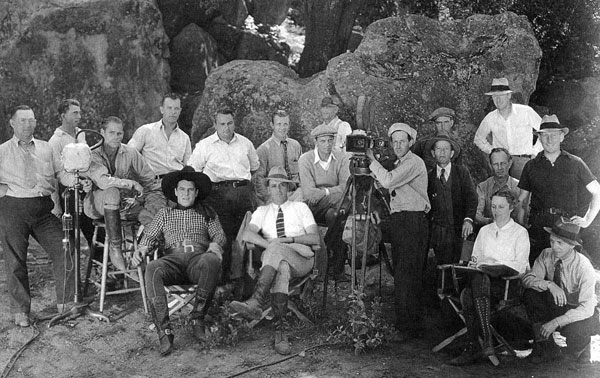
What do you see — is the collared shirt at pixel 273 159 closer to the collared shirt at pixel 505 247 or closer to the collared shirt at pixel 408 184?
the collared shirt at pixel 408 184

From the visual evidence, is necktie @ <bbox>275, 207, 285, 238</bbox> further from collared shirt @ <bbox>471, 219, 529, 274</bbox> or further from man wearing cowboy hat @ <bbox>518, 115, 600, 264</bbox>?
man wearing cowboy hat @ <bbox>518, 115, 600, 264</bbox>

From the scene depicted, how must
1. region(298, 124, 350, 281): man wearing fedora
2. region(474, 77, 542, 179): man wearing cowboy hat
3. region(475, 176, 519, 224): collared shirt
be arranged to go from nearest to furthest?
1. region(475, 176, 519, 224): collared shirt
2. region(298, 124, 350, 281): man wearing fedora
3. region(474, 77, 542, 179): man wearing cowboy hat

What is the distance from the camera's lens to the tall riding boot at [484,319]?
6.02 m

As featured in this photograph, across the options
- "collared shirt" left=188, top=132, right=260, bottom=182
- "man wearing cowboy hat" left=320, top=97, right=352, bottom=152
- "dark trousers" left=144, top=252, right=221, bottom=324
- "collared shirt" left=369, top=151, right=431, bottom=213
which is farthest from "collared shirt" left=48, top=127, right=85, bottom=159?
"collared shirt" left=369, top=151, right=431, bottom=213

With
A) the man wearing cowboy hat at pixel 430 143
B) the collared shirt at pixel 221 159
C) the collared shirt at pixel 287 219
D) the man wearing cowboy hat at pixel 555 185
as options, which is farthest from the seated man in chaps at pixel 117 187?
the man wearing cowboy hat at pixel 555 185

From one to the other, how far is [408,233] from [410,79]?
3.05 metres

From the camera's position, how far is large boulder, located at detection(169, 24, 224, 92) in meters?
11.4

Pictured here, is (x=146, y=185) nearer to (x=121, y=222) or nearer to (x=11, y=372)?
(x=121, y=222)

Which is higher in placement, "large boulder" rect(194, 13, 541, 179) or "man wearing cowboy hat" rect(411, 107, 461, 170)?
"large boulder" rect(194, 13, 541, 179)

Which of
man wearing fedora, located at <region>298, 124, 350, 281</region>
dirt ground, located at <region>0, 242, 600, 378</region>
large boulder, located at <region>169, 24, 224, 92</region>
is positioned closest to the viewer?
dirt ground, located at <region>0, 242, 600, 378</region>

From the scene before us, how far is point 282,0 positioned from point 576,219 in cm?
770

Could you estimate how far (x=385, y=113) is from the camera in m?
8.88

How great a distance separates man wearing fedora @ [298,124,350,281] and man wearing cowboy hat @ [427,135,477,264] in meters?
0.89

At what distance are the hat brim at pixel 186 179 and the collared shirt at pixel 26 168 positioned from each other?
3.56 ft
